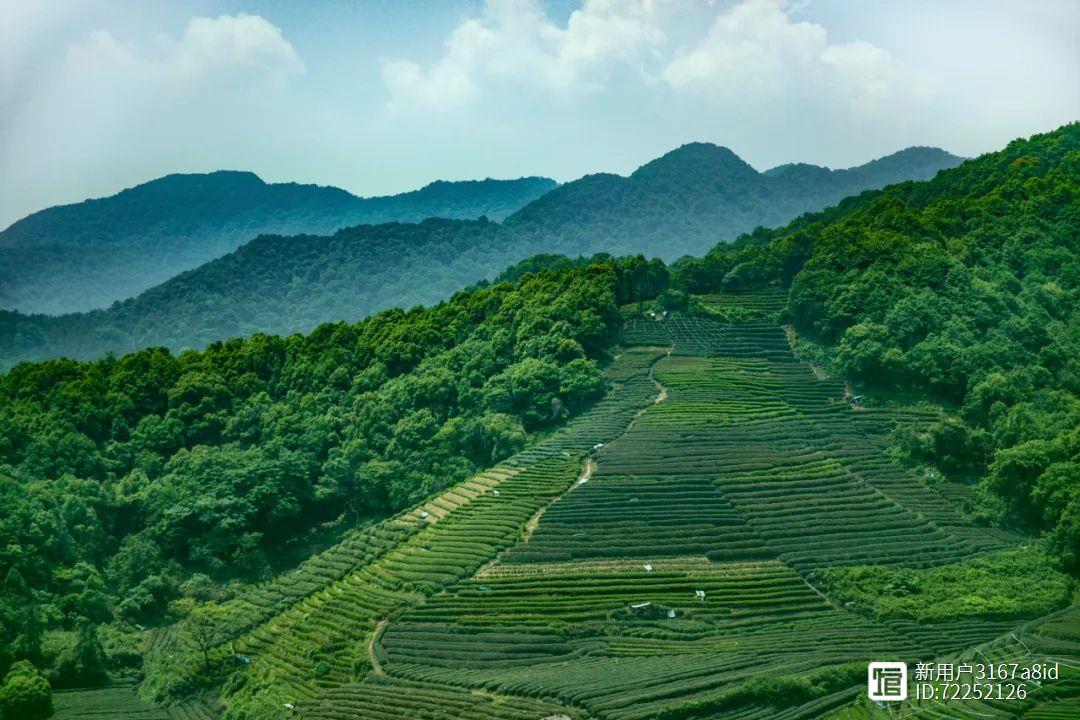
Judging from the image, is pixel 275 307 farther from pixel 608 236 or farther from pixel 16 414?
pixel 16 414

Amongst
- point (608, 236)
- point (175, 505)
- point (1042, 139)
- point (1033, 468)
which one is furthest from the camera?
point (608, 236)

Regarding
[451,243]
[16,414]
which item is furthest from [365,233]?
[16,414]

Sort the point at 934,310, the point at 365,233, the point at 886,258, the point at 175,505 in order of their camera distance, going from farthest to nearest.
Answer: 1. the point at 365,233
2. the point at 886,258
3. the point at 934,310
4. the point at 175,505

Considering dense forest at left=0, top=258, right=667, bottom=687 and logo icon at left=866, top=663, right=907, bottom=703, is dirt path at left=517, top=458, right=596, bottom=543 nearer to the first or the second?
dense forest at left=0, top=258, right=667, bottom=687

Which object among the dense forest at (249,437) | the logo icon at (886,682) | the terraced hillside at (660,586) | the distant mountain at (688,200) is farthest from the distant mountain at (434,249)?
the logo icon at (886,682)

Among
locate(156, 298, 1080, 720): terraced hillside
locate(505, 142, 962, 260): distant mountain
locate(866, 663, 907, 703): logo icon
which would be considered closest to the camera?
locate(866, 663, 907, 703): logo icon

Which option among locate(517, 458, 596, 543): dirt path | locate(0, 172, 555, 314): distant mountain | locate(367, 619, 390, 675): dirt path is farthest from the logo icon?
locate(0, 172, 555, 314): distant mountain

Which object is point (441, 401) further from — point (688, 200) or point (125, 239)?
point (125, 239)
